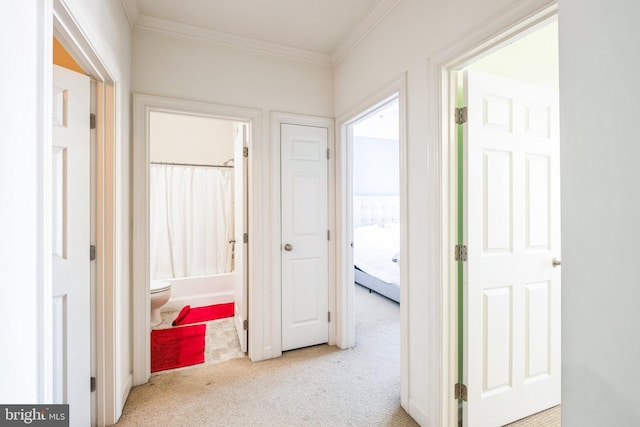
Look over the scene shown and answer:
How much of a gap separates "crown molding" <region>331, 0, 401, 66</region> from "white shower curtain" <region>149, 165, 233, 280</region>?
2441mm

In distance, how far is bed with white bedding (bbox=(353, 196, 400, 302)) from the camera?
3967mm

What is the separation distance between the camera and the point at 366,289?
470cm

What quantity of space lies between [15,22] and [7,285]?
0.69 metres

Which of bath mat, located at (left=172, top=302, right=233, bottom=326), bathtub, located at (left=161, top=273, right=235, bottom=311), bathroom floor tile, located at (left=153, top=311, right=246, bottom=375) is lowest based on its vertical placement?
bathroom floor tile, located at (left=153, top=311, right=246, bottom=375)

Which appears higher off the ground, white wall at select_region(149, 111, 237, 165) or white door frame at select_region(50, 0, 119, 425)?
white wall at select_region(149, 111, 237, 165)

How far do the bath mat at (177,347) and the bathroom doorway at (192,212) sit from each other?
21.6 inches

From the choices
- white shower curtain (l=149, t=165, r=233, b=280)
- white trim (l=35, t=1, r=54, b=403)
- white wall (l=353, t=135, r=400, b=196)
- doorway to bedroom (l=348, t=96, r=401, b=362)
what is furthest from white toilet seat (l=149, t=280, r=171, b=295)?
white wall (l=353, t=135, r=400, b=196)

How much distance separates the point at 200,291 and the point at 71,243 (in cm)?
252

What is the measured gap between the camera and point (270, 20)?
7.07 feet

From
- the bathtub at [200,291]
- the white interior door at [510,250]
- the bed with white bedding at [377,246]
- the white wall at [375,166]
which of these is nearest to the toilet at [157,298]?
the bathtub at [200,291]

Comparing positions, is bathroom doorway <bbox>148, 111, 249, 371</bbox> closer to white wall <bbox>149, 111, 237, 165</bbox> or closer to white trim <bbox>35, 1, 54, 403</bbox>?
white wall <bbox>149, 111, 237, 165</bbox>

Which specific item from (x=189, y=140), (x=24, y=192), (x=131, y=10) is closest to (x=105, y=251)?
(x=24, y=192)

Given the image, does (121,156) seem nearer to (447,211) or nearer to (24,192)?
(24,192)

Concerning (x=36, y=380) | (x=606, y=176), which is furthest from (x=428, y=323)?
(x=36, y=380)
